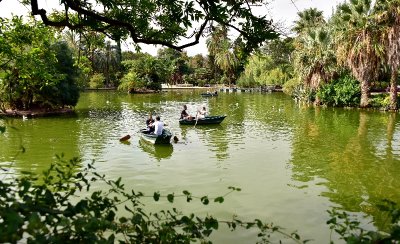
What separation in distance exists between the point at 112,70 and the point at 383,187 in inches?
3143

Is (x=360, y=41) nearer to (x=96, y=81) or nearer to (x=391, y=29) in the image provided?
(x=391, y=29)

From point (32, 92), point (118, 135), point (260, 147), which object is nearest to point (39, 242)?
point (260, 147)

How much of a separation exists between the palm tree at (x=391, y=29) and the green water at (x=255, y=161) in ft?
20.8

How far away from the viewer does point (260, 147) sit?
20641mm

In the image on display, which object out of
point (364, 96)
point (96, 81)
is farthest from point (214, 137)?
point (96, 81)

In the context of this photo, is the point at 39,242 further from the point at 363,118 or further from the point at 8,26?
the point at 363,118

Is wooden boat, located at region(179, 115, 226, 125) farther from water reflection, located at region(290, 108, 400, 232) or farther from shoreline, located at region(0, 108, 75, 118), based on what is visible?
shoreline, located at region(0, 108, 75, 118)

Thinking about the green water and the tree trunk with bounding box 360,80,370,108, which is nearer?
the green water

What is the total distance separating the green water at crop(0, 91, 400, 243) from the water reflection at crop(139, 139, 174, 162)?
53 millimetres

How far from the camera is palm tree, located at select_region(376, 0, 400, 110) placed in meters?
32.8

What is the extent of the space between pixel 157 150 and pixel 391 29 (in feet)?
83.7

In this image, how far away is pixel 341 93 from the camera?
133 ft

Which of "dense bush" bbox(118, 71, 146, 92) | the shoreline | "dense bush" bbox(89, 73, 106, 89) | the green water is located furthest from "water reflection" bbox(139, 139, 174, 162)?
"dense bush" bbox(89, 73, 106, 89)

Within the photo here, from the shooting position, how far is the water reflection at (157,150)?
1836 cm
